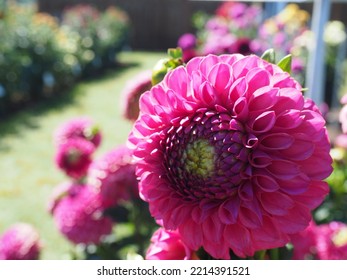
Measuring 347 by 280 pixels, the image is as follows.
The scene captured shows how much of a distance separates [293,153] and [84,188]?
3.36 ft

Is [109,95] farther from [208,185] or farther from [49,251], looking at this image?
[208,185]

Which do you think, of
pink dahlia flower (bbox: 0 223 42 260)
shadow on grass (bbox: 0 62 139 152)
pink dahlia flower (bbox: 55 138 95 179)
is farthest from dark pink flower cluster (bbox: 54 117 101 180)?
shadow on grass (bbox: 0 62 139 152)

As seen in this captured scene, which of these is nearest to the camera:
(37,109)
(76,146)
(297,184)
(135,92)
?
(297,184)

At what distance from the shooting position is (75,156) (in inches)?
56.7

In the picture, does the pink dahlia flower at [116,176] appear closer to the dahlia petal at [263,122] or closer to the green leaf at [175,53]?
the green leaf at [175,53]

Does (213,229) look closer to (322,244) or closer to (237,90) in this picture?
(237,90)

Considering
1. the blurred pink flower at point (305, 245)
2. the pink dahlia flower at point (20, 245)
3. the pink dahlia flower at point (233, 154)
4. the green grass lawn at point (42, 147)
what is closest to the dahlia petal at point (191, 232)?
the pink dahlia flower at point (233, 154)

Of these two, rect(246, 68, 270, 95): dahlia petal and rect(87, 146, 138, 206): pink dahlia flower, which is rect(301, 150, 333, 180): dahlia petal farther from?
rect(87, 146, 138, 206): pink dahlia flower

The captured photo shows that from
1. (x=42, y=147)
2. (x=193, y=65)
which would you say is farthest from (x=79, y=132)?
(x=42, y=147)

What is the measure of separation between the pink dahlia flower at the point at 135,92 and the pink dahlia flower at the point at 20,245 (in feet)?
1.76

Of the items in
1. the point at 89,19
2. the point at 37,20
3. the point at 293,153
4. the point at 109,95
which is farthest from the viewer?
the point at 89,19

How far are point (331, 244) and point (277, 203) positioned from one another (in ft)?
2.07

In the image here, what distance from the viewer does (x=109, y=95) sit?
7.80 m

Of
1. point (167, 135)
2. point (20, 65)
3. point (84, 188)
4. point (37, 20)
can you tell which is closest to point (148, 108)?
point (167, 135)
